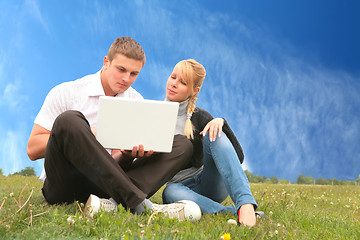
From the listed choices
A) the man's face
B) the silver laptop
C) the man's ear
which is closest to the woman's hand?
the silver laptop

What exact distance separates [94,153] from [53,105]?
128cm

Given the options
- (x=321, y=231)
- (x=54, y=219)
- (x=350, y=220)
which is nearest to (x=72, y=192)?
(x=54, y=219)

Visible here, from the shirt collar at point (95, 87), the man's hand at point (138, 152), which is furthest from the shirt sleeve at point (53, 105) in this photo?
the man's hand at point (138, 152)

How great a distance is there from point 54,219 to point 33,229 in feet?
1.06

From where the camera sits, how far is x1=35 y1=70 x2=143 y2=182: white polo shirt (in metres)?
4.32

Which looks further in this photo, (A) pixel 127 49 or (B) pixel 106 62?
(B) pixel 106 62

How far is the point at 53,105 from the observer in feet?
14.4

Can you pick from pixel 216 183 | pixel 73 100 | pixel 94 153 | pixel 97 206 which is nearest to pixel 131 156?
pixel 94 153

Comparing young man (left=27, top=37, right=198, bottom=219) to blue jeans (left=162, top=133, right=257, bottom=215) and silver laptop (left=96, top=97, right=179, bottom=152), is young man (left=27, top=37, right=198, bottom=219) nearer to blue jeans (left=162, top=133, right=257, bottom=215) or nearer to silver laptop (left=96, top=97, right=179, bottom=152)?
silver laptop (left=96, top=97, right=179, bottom=152)

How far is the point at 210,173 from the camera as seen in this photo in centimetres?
465

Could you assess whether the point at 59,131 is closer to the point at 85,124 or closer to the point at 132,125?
the point at 85,124

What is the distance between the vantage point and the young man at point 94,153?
3480 millimetres

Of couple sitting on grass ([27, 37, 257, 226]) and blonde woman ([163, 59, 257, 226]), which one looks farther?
blonde woman ([163, 59, 257, 226])

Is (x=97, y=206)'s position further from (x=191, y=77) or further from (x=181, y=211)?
(x=191, y=77)
